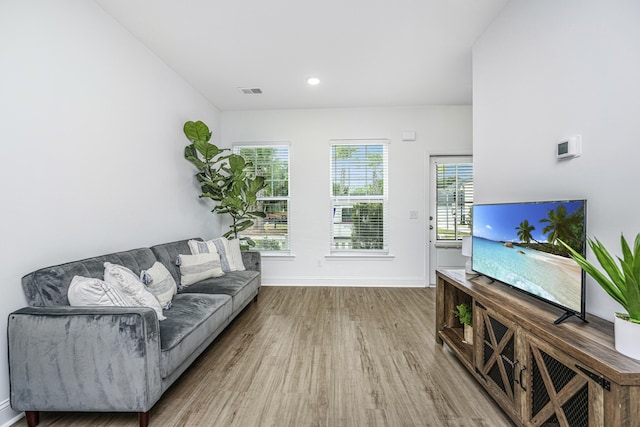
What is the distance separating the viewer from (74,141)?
2102 mm

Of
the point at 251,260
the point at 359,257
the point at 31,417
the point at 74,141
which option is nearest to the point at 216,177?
the point at 251,260

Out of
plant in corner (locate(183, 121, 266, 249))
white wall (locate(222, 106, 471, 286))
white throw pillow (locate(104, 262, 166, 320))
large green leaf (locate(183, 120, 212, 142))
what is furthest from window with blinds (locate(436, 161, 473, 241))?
white throw pillow (locate(104, 262, 166, 320))

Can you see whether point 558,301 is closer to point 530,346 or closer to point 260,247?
point 530,346

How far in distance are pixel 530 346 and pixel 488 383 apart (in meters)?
0.55

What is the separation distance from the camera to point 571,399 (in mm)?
1215

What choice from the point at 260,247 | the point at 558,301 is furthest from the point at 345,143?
the point at 558,301

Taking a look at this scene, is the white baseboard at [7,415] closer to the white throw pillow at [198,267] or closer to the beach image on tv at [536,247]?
the white throw pillow at [198,267]

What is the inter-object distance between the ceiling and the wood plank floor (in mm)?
2806

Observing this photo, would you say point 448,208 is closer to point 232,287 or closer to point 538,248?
point 538,248

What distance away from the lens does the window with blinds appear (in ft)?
15.1

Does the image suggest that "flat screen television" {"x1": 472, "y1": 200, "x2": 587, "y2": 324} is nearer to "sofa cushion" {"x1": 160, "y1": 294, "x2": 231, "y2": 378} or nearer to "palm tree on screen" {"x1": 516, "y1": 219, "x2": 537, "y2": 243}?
"palm tree on screen" {"x1": 516, "y1": 219, "x2": 537, "y2": 243}

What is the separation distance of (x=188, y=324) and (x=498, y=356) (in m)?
1.98

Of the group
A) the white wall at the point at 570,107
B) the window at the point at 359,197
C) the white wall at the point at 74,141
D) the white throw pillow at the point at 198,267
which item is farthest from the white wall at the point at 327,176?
the white wall at the point at 570,107

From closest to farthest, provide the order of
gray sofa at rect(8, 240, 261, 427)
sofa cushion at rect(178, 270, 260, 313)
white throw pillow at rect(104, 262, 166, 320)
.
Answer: gray sofa at rect(8, 240, 261, 427), white throw pillow at rect(104, 262, 166, 320), sofa cushion at rect(178, 270, 260, 313)
